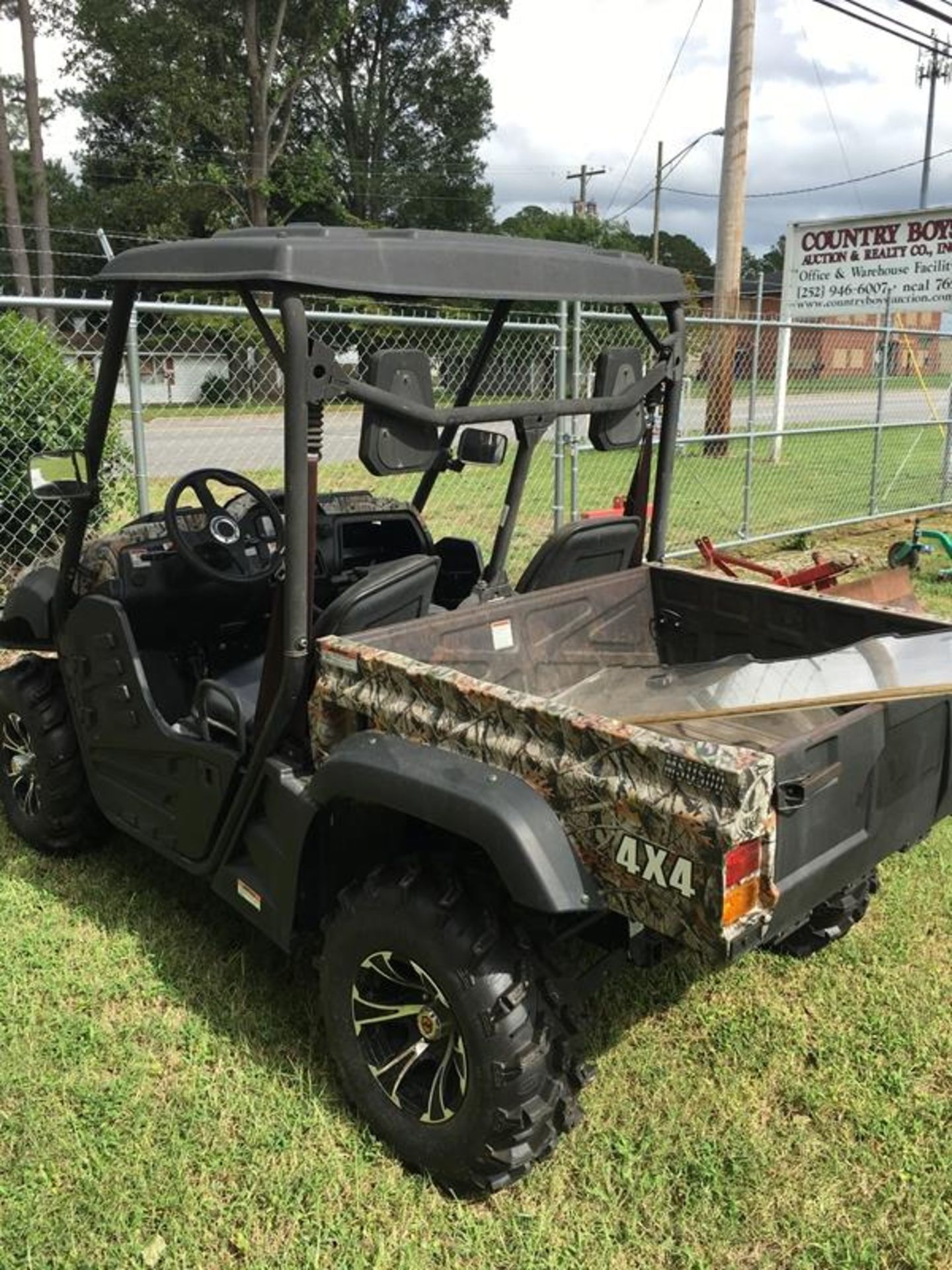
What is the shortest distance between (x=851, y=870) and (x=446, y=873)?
0.87 m

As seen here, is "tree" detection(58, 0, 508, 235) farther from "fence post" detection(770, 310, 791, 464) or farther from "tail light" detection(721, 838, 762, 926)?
"tail light" detection(721, 838, 762, 926)

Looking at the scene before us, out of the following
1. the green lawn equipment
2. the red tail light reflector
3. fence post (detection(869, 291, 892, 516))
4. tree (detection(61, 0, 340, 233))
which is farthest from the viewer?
tree (detection(61, 0, 340, 233))

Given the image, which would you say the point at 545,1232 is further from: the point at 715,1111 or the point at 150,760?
the point at 150,760

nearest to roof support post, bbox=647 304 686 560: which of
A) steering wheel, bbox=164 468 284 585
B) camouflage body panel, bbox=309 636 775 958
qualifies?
steering wheel, bbox=164 468 284 585

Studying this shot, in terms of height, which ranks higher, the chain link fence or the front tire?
the chain link fence

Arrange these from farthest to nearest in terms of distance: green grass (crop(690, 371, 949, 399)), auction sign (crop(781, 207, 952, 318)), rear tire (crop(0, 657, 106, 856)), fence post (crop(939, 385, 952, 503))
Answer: green grass (crop(690, 371, 949, 399)) → auction sign (crop(781, 207, 952, 318)) → fence post (crop(939, 385, 952, 503)) → rear tire (crop(0, 657, 106, 856))

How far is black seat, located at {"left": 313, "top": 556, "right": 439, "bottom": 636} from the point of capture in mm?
2658

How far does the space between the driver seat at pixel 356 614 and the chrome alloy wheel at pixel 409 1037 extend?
2.50 ft

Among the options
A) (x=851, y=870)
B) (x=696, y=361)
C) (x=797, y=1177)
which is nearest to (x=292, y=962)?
(x=797, y=1177)

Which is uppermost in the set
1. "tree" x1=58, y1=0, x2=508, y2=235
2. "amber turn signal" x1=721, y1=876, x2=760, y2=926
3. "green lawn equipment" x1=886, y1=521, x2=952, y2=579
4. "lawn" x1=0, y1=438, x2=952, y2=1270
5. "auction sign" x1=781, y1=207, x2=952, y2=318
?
"tree" x1=58, y1=0, x2=508, y2=235

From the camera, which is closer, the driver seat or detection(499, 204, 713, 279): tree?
the driver seat

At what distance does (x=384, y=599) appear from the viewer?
274 cm

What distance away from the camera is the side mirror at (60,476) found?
121 inches

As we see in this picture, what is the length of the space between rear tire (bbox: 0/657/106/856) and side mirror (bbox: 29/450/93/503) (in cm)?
83
